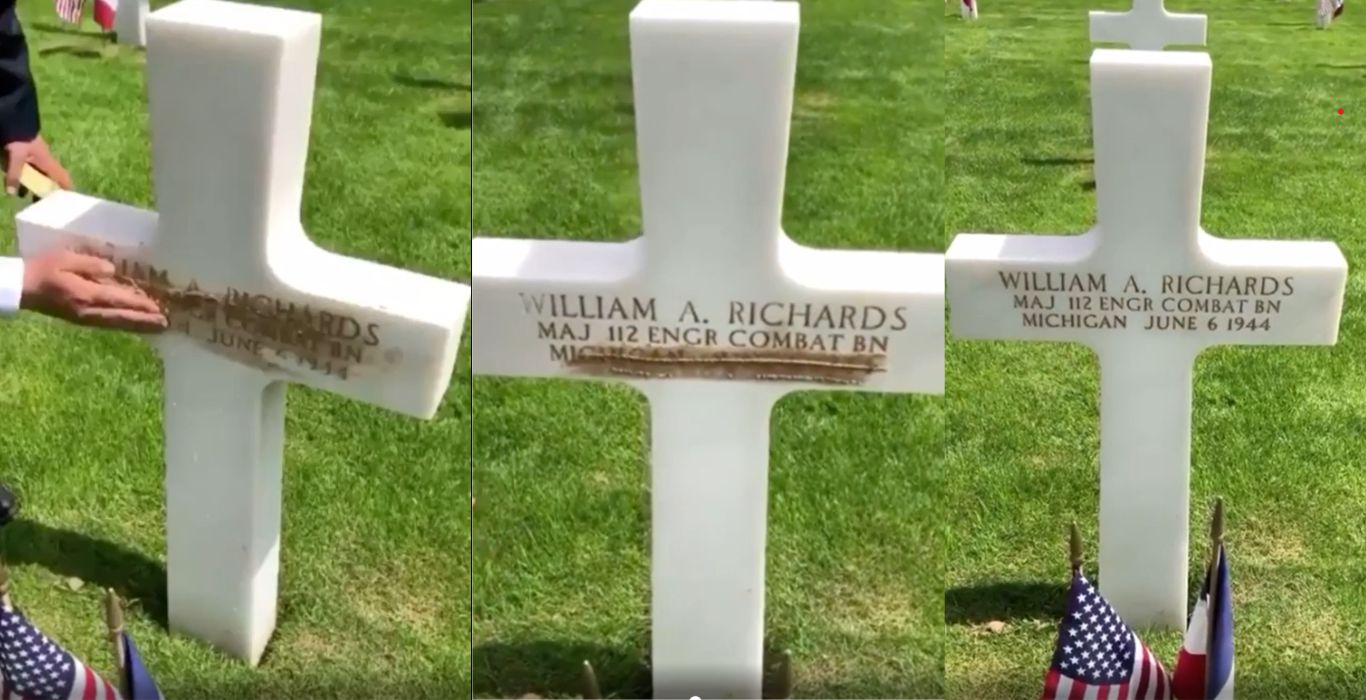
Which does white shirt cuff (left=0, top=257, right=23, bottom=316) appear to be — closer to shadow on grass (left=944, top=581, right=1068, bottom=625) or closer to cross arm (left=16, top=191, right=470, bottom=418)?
cross arm (left=16, top=191, right=470, bottom=418)

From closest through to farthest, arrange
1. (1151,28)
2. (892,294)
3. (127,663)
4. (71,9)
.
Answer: (892,294), (127,663), (71,9), (1151,28)

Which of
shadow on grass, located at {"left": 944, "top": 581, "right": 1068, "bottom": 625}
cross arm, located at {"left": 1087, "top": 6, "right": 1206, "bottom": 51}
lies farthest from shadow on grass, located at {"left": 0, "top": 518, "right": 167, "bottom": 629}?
cross arm, located at {"left": 1087, "top": 6, "right": 1206, "bottom": 51}

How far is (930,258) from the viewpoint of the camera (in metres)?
1.89

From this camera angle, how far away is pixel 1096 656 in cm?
198

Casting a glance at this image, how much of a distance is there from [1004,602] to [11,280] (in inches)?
64.3

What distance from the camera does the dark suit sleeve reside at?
1.92 m

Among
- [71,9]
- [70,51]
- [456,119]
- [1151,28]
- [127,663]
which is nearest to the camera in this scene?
[127,663]

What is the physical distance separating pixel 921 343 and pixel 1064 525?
871 millimetres

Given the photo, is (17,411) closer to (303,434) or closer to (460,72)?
(303,434)

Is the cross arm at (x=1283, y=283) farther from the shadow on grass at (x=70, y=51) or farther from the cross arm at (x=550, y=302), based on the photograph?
the shadow on grass at (x=70, y=51)

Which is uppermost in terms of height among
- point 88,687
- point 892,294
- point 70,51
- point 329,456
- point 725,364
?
point 70,51

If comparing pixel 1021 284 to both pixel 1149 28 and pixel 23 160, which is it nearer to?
pixel 1149 28

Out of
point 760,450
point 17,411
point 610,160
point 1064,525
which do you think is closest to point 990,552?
point 1064,525

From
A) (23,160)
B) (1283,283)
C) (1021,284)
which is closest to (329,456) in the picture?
(23,160)
